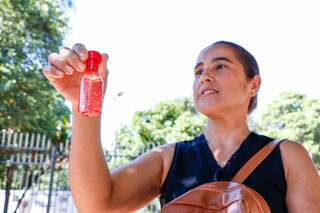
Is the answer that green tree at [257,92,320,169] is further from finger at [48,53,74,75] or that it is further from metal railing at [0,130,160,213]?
finger at [48,53,74,75]

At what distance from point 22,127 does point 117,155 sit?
372cm

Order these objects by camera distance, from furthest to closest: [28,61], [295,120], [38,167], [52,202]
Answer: [295,120]
[28,61]
[38,167]
[52,202]

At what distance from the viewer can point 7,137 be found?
6953mm

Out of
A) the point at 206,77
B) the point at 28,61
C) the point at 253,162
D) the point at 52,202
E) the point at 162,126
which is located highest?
the point at 28,61

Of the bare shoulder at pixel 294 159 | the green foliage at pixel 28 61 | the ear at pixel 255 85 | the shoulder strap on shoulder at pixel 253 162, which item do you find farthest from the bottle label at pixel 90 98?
the green foliage at pixel 28 61

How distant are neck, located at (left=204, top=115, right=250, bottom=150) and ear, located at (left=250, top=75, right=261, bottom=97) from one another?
0.13 meters

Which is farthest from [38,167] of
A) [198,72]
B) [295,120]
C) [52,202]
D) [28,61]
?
[295,120]

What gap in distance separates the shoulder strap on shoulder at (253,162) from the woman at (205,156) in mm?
14

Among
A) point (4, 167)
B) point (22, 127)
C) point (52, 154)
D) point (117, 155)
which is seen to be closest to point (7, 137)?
point (4, 167)

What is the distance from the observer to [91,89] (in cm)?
94

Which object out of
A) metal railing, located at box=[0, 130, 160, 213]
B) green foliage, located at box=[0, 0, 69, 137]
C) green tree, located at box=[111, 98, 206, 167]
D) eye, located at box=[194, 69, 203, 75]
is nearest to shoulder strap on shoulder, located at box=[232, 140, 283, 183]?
eye, located at box=[194, 69, 203, 75]

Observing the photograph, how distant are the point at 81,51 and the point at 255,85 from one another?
2.35ft

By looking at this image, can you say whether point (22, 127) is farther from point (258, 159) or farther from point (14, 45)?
point (258, 159)

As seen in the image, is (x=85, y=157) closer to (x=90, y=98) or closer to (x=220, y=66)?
(x=90, y=98)
